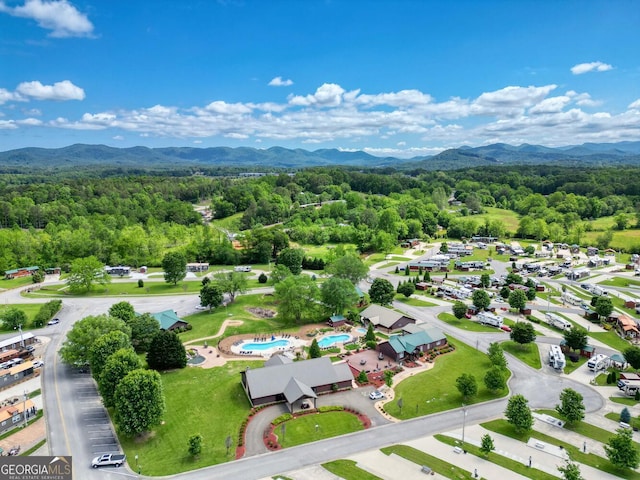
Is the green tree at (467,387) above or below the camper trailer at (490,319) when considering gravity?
above

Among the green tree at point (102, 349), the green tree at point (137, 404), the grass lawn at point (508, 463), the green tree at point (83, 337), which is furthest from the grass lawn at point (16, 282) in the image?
the grass lawn at point (508, 463)

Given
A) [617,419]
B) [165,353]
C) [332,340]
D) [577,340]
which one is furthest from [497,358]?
[165,353]

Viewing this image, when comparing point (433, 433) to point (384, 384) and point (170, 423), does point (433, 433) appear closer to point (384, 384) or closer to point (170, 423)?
point (384, 384)

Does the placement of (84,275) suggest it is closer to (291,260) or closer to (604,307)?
(291,260)

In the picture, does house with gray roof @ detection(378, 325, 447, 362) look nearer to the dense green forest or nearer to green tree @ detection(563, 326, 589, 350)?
green tree @ detection(563, 326, 589, 350)

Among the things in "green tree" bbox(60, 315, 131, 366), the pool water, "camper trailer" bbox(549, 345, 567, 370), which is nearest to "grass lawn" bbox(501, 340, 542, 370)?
"camper trailer" bbox(549, 345, 567, 370)

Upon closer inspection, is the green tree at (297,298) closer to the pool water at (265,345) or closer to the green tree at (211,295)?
the pool water at (265,345)

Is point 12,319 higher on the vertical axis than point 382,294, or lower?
higher
